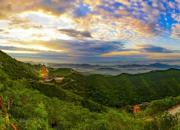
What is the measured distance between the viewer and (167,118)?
2643 inches

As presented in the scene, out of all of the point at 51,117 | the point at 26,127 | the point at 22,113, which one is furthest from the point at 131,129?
the point at 51,117

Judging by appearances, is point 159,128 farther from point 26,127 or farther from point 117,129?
point 26,127

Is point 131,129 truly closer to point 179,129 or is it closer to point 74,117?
point 179,129

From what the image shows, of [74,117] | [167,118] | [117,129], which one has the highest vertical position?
[167,118]

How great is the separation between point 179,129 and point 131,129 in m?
24.8

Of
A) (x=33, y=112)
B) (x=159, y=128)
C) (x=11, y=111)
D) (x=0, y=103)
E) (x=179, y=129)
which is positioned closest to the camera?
(x=0, y=103)

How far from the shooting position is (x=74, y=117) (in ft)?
509

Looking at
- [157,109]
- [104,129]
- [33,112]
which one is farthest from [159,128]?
[157,109]

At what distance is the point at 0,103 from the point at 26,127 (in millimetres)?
48461

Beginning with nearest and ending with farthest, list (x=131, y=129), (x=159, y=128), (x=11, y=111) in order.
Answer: (x=159, y=128) → (x=131, y=129) → (x=11, y=111)

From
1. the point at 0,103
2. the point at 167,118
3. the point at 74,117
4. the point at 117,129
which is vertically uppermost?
the point at 0,103

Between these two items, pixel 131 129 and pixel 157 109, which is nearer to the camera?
pixel 131 129

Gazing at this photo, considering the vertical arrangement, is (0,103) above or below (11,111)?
above

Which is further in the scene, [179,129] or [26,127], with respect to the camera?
[26,127]
